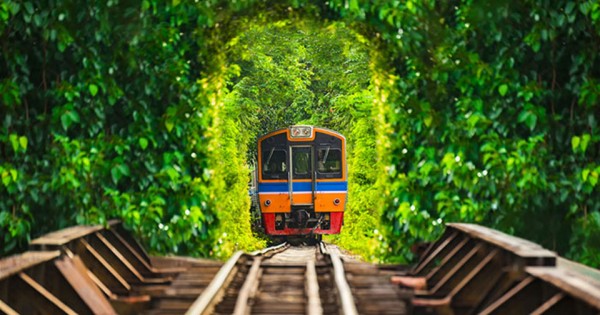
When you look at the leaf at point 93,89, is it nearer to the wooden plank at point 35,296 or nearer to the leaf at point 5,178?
the leaf at point 5,178

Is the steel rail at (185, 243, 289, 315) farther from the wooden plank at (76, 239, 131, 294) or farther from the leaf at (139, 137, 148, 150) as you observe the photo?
the leaf at (139, 137, 148, 150)

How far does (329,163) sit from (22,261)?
16.6 meters

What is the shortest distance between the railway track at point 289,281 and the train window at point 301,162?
12061 mm

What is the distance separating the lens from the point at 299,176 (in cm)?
2195

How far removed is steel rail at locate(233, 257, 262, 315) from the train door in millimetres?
11980

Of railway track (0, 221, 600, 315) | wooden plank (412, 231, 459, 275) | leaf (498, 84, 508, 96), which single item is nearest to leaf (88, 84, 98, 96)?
railway track (0, 221, 600, 315)

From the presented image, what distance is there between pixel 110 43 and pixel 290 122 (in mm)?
25562

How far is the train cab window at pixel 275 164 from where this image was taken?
71.7ft

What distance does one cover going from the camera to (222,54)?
10062mm

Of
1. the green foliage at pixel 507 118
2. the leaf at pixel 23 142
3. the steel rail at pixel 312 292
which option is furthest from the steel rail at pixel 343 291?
the leaf at pixel 23 142

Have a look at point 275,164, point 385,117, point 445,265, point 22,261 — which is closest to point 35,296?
point 22,261

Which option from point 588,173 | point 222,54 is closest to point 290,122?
point 222,54

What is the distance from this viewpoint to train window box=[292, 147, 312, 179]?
21875 millimetres

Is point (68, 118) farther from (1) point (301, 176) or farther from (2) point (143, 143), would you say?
(1) point (301, 176)
